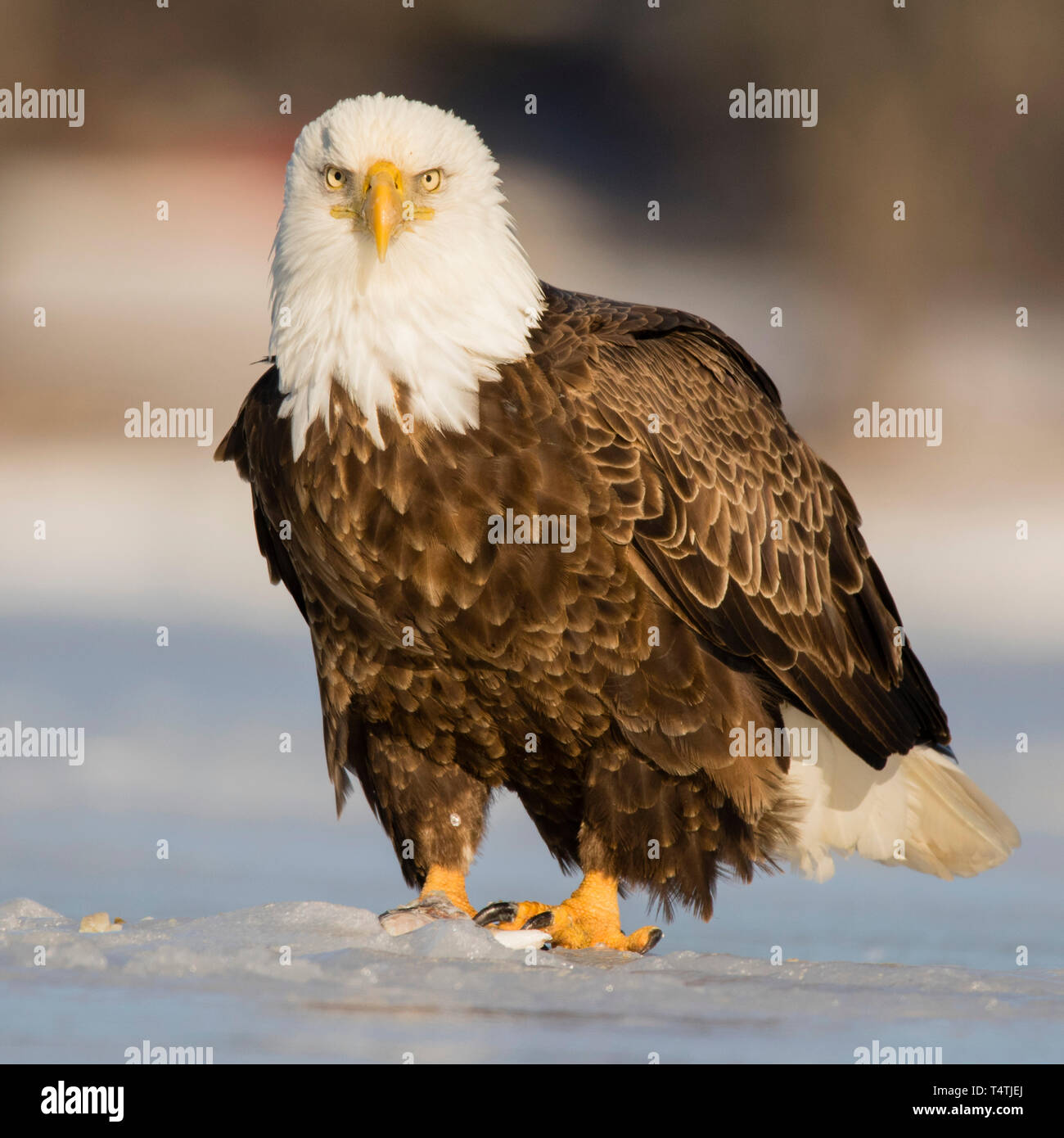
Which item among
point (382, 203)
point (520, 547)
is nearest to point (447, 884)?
point (520, 547)

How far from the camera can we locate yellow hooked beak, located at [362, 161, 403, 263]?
189 inches

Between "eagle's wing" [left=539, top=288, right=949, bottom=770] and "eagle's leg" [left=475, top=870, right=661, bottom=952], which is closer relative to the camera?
"eagle's wing" [left=539, top=288, right=949, bottom=770]

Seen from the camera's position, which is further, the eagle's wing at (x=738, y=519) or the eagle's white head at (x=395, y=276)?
the eagle's wing at (x=738, y=519)

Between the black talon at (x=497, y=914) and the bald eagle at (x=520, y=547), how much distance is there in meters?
0.02

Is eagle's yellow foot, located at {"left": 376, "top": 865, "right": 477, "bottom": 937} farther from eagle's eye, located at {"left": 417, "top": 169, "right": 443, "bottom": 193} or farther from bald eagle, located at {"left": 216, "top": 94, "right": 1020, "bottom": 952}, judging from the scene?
eagle's eye, located at {"left": 417, "top": 169, "right": 443, "bottom": 193}

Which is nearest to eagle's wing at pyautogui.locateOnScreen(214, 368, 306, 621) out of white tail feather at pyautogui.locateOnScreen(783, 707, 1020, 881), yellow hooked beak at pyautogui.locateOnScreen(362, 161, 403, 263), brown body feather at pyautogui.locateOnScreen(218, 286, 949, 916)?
brown body feather at pyautogui.locateOnScreen(218, 286, 949, 916)

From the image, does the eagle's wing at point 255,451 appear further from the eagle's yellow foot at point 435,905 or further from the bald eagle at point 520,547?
the eagle's yellow foot at point 435,905

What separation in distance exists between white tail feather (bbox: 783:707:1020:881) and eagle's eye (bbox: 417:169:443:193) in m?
2.66

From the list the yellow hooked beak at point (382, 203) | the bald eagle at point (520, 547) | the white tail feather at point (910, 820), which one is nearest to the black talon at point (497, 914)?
the bald eagle at point (520, 547)

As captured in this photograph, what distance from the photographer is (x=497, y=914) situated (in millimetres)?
5559

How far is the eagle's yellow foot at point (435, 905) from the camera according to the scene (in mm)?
5297

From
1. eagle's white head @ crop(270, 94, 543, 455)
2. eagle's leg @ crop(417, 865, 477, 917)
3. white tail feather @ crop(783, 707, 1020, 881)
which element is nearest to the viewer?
eagle's white head @ crop(270, 94, 543, 455)

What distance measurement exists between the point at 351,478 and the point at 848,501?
232 centimetres

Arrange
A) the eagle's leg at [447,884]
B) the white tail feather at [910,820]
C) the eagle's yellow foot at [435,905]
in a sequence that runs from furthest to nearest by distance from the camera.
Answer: the white tail feather at [910,820] < the eagle's leg at [447,884] < the eagle's yellow foot at [435,905]
